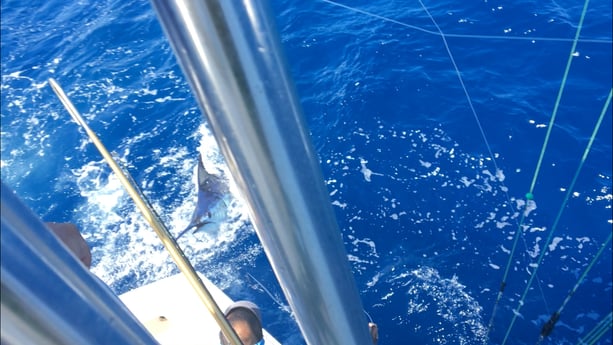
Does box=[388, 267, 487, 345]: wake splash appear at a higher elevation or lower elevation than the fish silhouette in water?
lower

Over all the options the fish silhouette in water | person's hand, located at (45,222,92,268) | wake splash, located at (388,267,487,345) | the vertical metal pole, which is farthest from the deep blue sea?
the vertical metal pole

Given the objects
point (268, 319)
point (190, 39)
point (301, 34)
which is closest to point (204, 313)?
point (268, 319)

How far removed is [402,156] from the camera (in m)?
6.22

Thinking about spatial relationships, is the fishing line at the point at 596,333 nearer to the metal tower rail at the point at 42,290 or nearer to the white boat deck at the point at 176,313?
the white boat deck at the point at 176,313

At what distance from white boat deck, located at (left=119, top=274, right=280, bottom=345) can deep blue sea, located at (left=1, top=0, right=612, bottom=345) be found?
1452mm

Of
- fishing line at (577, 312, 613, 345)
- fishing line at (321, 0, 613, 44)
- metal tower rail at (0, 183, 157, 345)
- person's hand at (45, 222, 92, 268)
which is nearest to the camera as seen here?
metal tower rail at (0, 183, 157, 345)

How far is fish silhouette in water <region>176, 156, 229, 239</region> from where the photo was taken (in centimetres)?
591

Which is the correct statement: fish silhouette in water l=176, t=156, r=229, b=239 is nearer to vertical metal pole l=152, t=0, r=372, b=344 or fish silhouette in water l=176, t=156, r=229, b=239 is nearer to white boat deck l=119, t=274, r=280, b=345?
white boat deck l=119, t=274, r=280, b=345

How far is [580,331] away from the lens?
4.45m

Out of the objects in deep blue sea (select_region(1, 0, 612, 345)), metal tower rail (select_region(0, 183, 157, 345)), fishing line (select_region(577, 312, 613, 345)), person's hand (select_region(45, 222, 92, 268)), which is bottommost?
fishing line (select_region(577, 312, 613, 345))

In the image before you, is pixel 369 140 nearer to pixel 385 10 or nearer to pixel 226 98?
pixel 385 10

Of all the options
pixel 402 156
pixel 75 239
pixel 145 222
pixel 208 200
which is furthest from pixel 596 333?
pixel 145 222

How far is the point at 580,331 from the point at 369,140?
11.0 feet

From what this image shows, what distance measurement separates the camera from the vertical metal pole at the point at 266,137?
16.1 inches
